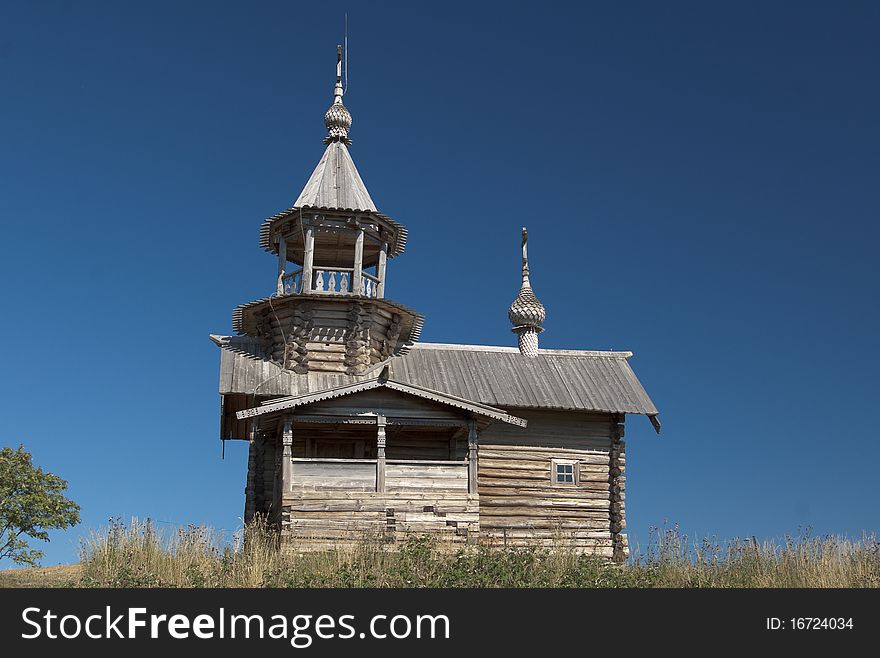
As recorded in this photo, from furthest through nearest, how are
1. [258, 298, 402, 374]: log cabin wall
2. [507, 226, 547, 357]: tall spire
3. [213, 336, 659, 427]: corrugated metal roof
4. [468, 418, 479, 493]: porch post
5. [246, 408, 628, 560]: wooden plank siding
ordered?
[507, 226, 547, 357]: tall spire < [258, 298, 402, 374]: log cabin wall < [213, 336, 659, 427]: corrugated metal roof < [468, 418, 479, 493]: porch post < [246, 408, 628, 560]: wooden plank siding

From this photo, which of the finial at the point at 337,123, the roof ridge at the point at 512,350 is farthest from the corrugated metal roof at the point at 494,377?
the finial at the point at 337,123

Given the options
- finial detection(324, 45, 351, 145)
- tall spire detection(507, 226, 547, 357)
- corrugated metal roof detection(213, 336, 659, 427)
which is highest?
finial detection(324, 45, 351, 145)

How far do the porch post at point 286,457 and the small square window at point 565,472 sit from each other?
764 cm

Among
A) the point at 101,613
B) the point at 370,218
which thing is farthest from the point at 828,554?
the point at 370,218

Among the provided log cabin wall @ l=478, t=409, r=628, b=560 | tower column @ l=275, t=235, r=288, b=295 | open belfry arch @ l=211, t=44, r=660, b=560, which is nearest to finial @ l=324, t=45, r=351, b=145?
open belfry arch @ l=211, t=44, r=660, b=560

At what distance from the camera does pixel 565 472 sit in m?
27.2

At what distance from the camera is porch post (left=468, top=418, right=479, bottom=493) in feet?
78.3

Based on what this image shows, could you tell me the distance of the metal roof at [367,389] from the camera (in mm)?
22781

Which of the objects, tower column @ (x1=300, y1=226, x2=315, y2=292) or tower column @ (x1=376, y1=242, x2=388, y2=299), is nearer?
tower column @ (x1=300, y1=226, x2=315, y2=292)

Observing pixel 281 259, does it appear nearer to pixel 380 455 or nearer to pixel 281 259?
pixel 281 259

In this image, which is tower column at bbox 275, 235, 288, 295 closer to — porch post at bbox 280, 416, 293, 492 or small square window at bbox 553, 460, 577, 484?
porch post at bbox 280, 416, 293, 492

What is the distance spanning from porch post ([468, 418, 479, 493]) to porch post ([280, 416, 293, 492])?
421 cm

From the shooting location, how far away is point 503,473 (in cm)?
2661

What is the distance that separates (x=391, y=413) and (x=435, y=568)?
6.43 meters
